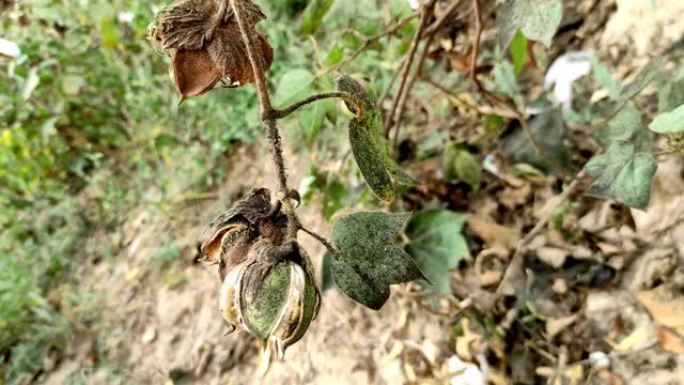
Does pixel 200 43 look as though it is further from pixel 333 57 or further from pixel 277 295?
pixel 333 57

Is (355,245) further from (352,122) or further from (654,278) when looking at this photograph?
(654,278)

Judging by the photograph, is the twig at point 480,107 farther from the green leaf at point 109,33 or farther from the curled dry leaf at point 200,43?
the green leaf at point 109,33

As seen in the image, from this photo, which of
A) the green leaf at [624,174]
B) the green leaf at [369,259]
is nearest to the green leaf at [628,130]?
the green leaf at [624,174]

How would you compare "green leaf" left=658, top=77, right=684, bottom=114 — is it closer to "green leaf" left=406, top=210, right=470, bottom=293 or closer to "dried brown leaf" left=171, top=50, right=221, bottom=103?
"green leaf" left=406, top=210, right=470, bottom=293

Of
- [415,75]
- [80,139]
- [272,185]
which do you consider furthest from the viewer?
[80,139]

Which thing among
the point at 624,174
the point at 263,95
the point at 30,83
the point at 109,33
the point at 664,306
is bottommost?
the point at 664,306

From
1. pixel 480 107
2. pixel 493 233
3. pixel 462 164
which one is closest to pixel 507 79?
pixel 480 107
